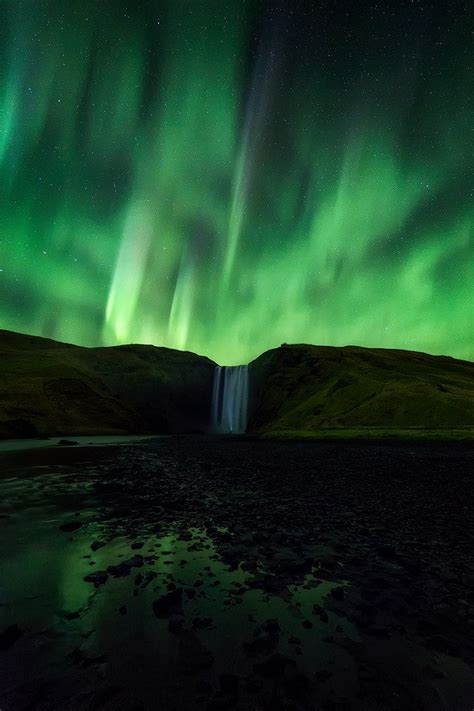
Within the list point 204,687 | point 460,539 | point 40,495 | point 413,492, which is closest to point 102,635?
point 204,687

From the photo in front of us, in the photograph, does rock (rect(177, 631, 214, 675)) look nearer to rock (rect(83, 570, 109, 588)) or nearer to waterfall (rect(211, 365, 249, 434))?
rock (rect(83, 570, 109, 588))

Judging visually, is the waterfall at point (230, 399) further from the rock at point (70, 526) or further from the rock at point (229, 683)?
the rock at point (229, 683)

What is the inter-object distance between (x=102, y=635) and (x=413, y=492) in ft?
56.0

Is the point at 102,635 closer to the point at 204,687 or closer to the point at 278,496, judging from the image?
the point at 204,687

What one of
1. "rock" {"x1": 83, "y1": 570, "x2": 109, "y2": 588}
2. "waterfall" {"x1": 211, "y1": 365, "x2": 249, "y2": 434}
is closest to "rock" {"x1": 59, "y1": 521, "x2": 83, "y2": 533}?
"rock" {"x1": 83, "y1": 570, "x2": 109, "y2": 588}

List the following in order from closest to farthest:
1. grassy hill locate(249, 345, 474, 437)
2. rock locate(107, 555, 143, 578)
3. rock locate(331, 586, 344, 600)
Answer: rock locate(331, 586, 344, 600) < rock locate(107, 555, 143, 578) < grassy hill locate(249, 345, 474, 437)

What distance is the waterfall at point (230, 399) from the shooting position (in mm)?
143125

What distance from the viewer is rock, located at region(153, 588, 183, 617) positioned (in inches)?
242

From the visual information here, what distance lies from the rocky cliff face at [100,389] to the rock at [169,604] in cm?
7360

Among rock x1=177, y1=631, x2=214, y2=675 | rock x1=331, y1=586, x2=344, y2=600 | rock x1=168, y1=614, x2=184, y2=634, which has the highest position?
rock x1=331, y1=586, x2=344, y2=600

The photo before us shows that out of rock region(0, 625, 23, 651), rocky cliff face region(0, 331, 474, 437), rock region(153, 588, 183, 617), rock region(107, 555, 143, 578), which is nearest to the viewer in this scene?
rock region(0, 625, 23, 651)

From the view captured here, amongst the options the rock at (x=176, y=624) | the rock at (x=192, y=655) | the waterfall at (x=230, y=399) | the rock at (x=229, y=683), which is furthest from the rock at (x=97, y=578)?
the waterfall at (x=230, y=399)

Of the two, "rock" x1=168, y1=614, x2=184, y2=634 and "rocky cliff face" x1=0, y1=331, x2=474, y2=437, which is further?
"rocky cliff face" x1=0, y1=331, x2=474, y2=437

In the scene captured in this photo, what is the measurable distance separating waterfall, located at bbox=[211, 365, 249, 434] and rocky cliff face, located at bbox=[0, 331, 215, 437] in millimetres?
5714
